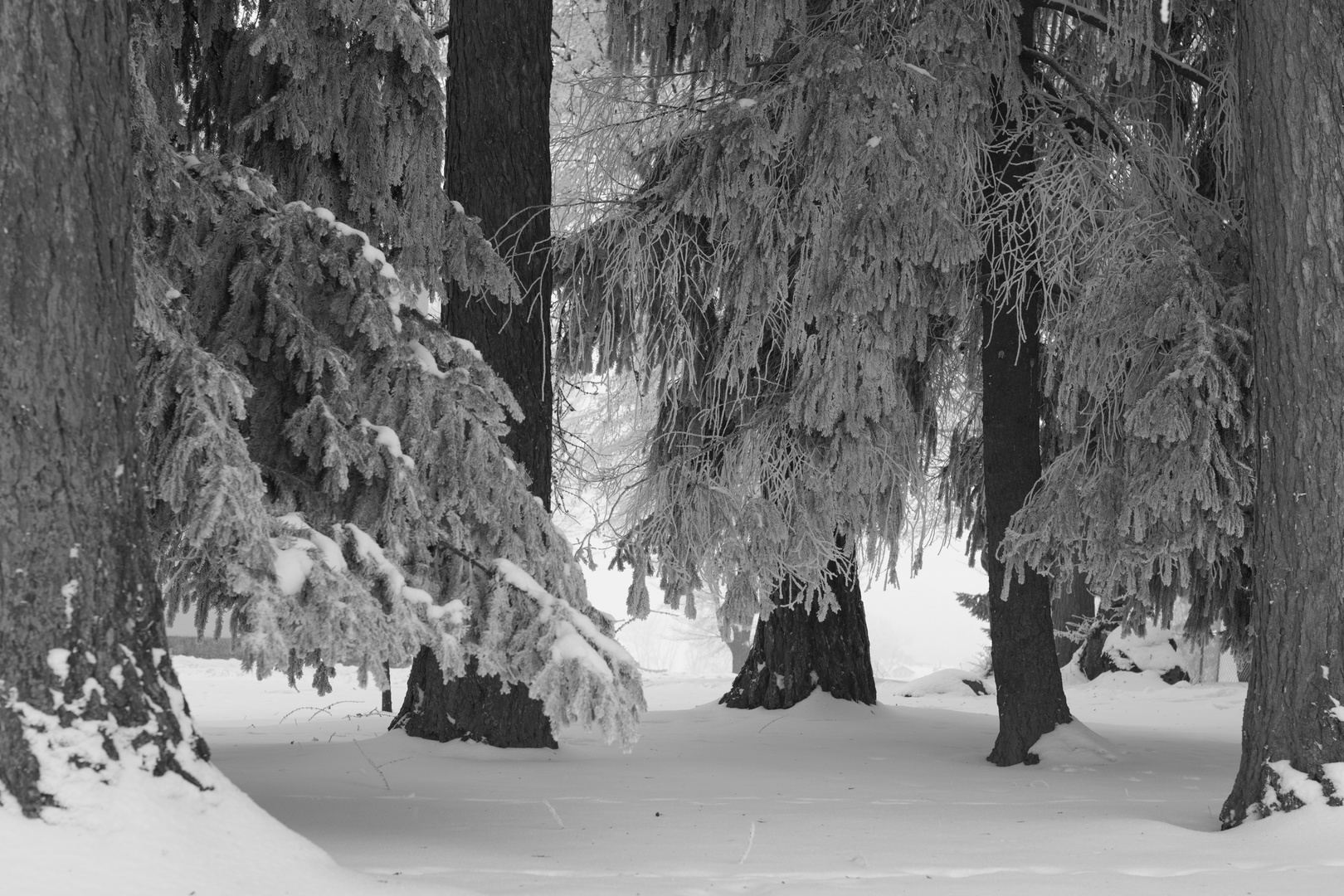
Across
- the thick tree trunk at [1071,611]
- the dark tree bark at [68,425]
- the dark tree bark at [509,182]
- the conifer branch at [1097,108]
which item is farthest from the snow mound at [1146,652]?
the dark tree bark at [68,425]

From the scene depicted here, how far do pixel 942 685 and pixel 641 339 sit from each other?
951 centimetres

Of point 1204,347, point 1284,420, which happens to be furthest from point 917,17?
point 1284,420

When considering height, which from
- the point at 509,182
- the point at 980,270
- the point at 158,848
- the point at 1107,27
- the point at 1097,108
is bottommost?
the point at 158,848

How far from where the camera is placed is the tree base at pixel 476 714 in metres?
6.95

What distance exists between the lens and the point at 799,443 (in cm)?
725

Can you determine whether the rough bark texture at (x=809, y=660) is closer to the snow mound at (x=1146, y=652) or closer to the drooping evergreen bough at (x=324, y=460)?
the drooping evergreen bough at (x=324, y=460)

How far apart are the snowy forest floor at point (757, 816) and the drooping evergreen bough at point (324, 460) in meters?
0.61

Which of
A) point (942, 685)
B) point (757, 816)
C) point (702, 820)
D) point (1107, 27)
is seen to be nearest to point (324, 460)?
point (702, 820)

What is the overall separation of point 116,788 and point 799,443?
4.76 metres

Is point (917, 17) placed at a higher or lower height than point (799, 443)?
higher

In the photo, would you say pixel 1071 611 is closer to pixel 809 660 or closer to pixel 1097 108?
pixel 809 660

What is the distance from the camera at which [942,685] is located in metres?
15.6

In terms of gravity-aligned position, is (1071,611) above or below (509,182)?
below

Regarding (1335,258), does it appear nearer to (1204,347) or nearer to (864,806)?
(1204,347)
